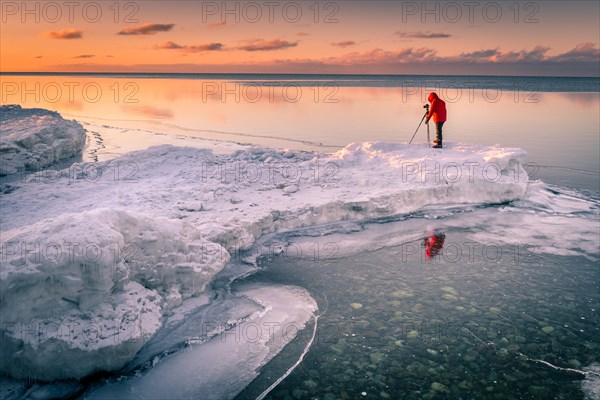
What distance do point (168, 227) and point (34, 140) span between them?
10862mm

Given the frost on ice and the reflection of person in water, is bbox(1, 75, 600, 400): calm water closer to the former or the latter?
the reflection of person in water

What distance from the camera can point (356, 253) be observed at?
7910 mm

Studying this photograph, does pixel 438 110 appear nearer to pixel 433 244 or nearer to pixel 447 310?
pixel 433 244

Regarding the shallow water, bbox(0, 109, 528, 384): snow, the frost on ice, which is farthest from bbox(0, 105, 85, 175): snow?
the shallow water

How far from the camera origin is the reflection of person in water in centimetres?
794

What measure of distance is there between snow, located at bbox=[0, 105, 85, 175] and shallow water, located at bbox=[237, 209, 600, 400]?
10361 mm

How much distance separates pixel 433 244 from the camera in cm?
836

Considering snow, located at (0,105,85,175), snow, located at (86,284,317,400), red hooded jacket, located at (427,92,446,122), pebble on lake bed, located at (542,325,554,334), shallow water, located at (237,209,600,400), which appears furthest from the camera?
snow, located at (0,105,85,175)

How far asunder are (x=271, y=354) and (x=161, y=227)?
2520 mm

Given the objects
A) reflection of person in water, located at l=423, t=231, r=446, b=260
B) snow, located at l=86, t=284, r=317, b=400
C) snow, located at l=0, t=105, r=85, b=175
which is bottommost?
snow, located at l=86, t=284, r=317, b=400

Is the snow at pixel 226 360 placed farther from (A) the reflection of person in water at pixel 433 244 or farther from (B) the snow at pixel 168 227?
(A) the reflection of person in water at pixel 433 244

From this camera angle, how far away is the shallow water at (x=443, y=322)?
15.1ft

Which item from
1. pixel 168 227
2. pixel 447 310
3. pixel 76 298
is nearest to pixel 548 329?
pixel 447 310

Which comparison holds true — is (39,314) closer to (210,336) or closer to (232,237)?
(210,336)
